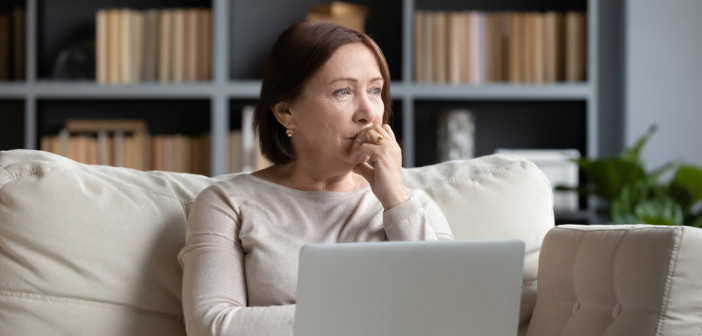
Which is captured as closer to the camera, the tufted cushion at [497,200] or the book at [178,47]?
the tufted cushion at [497,200]

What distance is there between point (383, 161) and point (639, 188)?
7.23ft

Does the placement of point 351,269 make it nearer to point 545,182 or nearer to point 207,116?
point 545,182

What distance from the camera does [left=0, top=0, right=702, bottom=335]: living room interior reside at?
147 inches

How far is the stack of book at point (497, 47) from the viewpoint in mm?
3807

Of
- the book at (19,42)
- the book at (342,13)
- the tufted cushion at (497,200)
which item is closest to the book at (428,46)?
the book at (342,13)

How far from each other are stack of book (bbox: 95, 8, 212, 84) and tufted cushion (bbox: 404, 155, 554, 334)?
2086 mm

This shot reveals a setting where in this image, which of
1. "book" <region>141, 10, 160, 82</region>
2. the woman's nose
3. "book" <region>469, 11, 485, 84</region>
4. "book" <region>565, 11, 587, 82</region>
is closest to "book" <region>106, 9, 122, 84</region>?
"book" <region>141, 10, 160, 82</region>

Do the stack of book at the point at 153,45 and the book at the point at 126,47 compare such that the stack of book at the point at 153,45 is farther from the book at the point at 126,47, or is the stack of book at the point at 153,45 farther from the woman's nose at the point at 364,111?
the woman's nose at the point at 364,111

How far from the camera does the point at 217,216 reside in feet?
5.31

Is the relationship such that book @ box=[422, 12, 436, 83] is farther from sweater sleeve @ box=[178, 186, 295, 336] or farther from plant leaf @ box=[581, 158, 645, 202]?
sweater sleeve @ box=[178, 186, 295, 336]

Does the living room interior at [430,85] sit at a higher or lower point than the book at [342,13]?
lower

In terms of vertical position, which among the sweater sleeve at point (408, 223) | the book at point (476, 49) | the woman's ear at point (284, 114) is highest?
the book at point (476, 49)

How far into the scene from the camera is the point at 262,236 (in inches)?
63.6

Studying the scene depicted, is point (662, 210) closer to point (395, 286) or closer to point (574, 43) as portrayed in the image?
point (574, 43)
